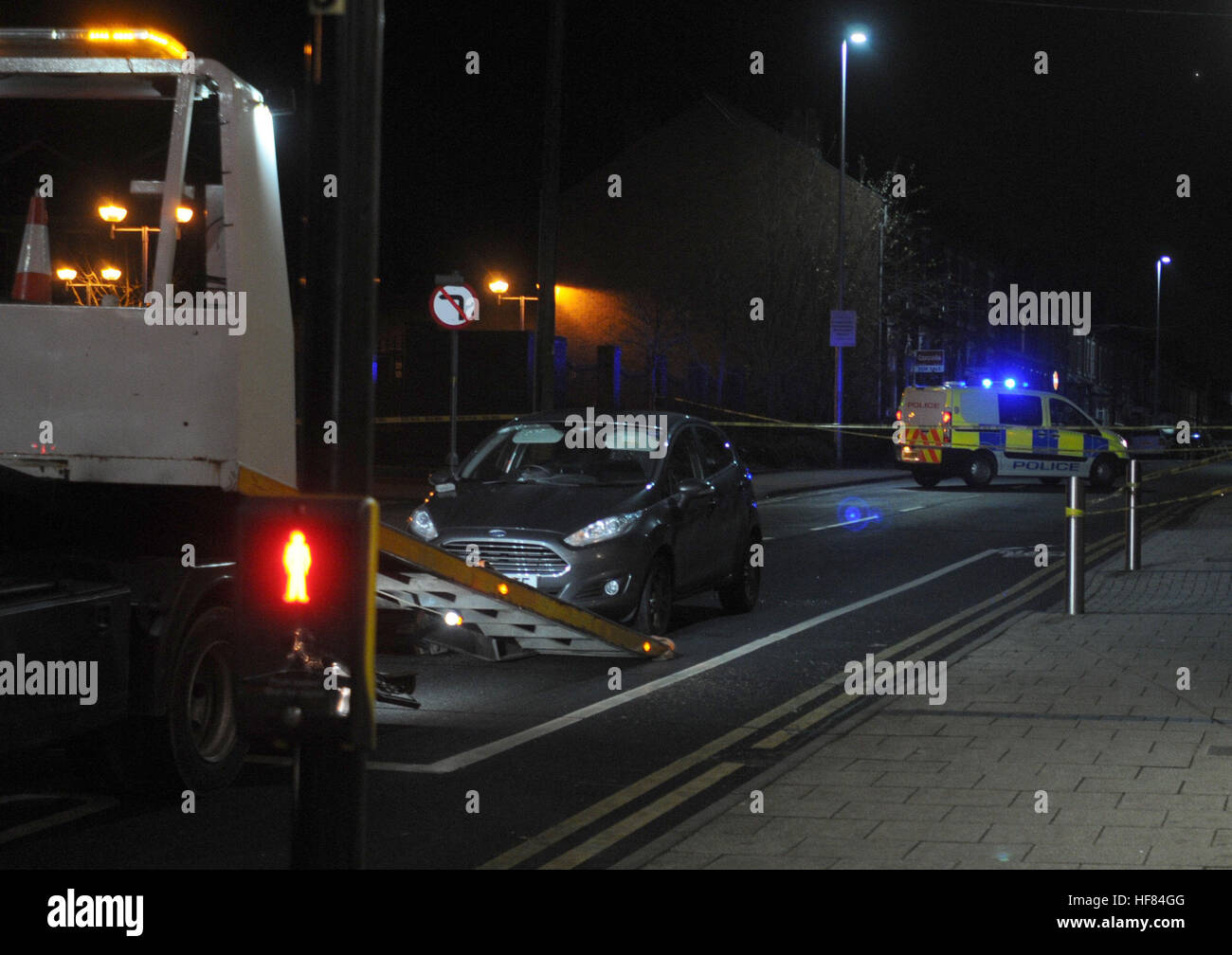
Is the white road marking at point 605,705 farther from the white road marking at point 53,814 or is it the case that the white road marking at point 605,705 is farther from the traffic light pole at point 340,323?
the traffic light pole at point 340,323

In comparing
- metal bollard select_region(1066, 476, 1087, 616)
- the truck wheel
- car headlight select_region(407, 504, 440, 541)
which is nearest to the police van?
metal bollard select_region(1066, 476, 1087, 616)

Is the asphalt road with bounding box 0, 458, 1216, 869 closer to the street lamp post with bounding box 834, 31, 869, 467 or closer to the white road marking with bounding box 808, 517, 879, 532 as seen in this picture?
the white road marking with bounding box 808, 517, 879, 532

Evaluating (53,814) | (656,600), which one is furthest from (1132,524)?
(53,814)

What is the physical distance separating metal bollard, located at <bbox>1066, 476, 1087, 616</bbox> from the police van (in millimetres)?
18642

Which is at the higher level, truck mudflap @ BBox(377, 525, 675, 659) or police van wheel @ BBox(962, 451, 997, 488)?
police van wheel @ BBox(962, 451, 997, 488)

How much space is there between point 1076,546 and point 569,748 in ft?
19.6

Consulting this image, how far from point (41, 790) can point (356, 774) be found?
13.0 ft

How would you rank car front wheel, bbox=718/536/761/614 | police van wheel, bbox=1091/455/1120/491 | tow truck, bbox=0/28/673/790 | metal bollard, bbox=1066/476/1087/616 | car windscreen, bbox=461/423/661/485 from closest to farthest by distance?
tow truck, bbox=0/28/673/790 → car windscreen, bbox=461/423/661/485 → metal bollard, bbox=1066/476/1087/616 → car front wheel, bbox=718/536/761/614 → police van wheel, bbox=1091/455/1120/491

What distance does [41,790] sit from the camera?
7.11m

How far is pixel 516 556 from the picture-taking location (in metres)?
11.0

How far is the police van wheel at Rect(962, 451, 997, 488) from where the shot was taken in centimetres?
3119

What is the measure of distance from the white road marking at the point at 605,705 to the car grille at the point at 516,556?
1207mm
